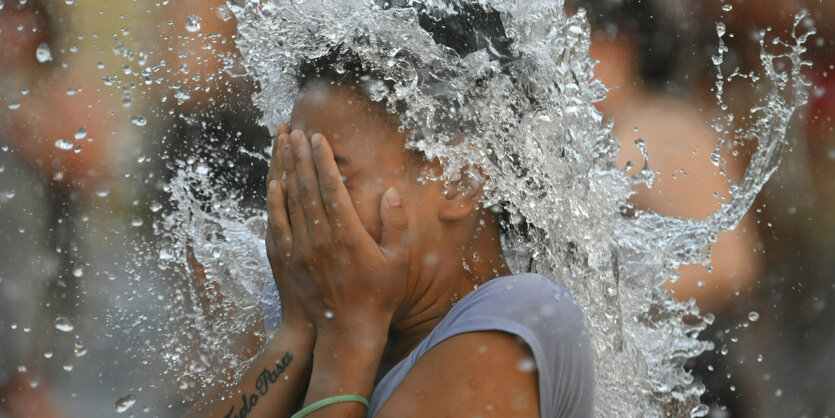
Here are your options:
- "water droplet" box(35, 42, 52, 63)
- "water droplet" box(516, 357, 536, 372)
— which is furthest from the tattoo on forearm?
"water droplet" box(35, 42, 52, 63)

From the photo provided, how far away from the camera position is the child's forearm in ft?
3.61

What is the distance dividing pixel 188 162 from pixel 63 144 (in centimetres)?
49

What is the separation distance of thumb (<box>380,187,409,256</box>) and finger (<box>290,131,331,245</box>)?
0.08 metres

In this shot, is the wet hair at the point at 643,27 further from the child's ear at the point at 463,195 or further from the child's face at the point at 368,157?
the child's face at the point at 368,157

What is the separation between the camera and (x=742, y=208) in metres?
1.74

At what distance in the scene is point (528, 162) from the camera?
1.19 metres

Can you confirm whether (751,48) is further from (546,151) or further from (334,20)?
(334,20)

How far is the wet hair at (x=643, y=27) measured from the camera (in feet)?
7.09

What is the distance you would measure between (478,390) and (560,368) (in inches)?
4.7

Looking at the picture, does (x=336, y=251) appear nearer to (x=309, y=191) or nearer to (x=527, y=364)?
(x=309, y=191)

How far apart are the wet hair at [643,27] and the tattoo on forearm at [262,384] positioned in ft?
4.60

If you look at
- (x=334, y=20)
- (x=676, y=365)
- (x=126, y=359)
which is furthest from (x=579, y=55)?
(x=126, y=359)

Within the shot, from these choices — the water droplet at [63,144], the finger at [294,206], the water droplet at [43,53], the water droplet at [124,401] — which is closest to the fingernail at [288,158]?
the finger at [294,206]

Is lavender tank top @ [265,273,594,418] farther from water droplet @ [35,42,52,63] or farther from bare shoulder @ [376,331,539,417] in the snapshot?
water droplet @ [35,42,52,63]
